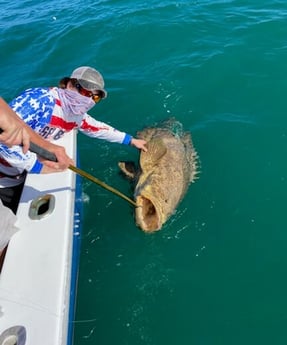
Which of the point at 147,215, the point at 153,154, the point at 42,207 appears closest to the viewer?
the point at 42,207

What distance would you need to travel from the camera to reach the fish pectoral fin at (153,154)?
218 inches

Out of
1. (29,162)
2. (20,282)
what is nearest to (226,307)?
(20,282)

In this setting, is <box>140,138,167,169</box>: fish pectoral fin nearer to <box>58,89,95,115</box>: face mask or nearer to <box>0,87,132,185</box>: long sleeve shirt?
<box>0,87,132,185</box>: long sleeve shirt

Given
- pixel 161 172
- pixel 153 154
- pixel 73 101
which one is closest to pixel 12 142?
pixel 73 101

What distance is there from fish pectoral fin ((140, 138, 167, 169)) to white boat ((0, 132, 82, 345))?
40.8 inches

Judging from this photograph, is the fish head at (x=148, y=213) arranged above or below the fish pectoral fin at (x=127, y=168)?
above

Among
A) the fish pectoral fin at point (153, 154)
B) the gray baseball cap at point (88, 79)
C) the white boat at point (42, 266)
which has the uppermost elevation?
the gray baseball cap at point (88, 79)

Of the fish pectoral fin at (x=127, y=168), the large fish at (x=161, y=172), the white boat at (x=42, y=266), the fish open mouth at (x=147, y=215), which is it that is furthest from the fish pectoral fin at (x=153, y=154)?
the white boat at (x=42, y=266)

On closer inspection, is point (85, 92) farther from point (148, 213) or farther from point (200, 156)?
point (200, 156)

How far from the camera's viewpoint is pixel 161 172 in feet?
17.5

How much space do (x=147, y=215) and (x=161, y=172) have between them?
0.66 m

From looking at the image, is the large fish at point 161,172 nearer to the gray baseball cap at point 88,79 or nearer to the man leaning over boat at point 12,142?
the man leaning over boat at point 12,142

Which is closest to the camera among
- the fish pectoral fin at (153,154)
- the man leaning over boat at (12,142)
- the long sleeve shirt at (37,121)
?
the man leaning over boat at (12,142)

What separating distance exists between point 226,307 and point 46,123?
315 cm
